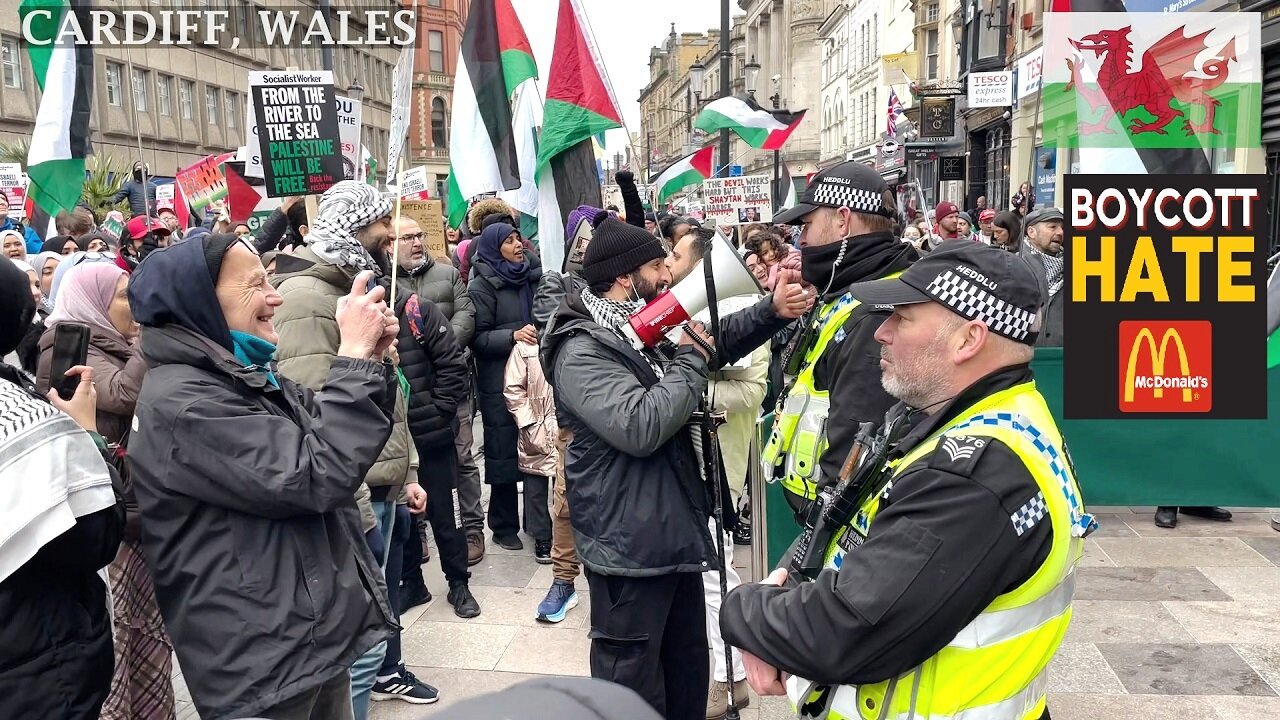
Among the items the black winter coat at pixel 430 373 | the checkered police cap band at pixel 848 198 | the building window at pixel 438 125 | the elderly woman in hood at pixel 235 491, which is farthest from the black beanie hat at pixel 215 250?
the building window at pixel 438 125

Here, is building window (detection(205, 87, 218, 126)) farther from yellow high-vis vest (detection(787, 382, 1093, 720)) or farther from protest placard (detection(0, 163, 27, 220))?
yellow high-vis vest (detection(787, 382, 1093, 720))

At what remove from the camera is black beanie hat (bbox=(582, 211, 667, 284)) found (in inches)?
140

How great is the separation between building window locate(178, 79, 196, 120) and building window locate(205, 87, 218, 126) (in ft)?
2.99

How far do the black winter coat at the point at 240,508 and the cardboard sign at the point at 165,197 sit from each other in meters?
12.6

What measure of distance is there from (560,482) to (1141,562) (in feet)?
11.5

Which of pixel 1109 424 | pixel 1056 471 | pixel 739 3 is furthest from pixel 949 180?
pixel 739 3

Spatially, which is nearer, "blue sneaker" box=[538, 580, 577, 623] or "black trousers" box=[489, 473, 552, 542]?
"blue sneaker" box=[538, 580, 577, 623]

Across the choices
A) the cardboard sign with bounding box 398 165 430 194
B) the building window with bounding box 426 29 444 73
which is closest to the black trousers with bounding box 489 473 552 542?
the cardboard sign with bounding box 398 165 430 194

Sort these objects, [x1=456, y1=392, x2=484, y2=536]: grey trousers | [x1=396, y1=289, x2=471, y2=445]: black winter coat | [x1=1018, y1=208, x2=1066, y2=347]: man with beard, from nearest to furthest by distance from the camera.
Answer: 1. [x1=396, y1=289, x2=471, y2=445]: black winter coat
2. [x1=456, y1=392, x2=484, y2=536]: grey trousers
3. [x1=1018, y1=208, x2=1066, y2=347]: man with beard

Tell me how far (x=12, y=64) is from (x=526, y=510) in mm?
26307

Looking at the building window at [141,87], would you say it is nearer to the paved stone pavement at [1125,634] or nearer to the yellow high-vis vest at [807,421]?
the paved stone pavement at [1125,634]

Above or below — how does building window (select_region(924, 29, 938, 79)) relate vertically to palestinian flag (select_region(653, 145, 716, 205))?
above

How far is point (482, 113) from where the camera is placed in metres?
6.40

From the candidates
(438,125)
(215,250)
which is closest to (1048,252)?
(215,250)
